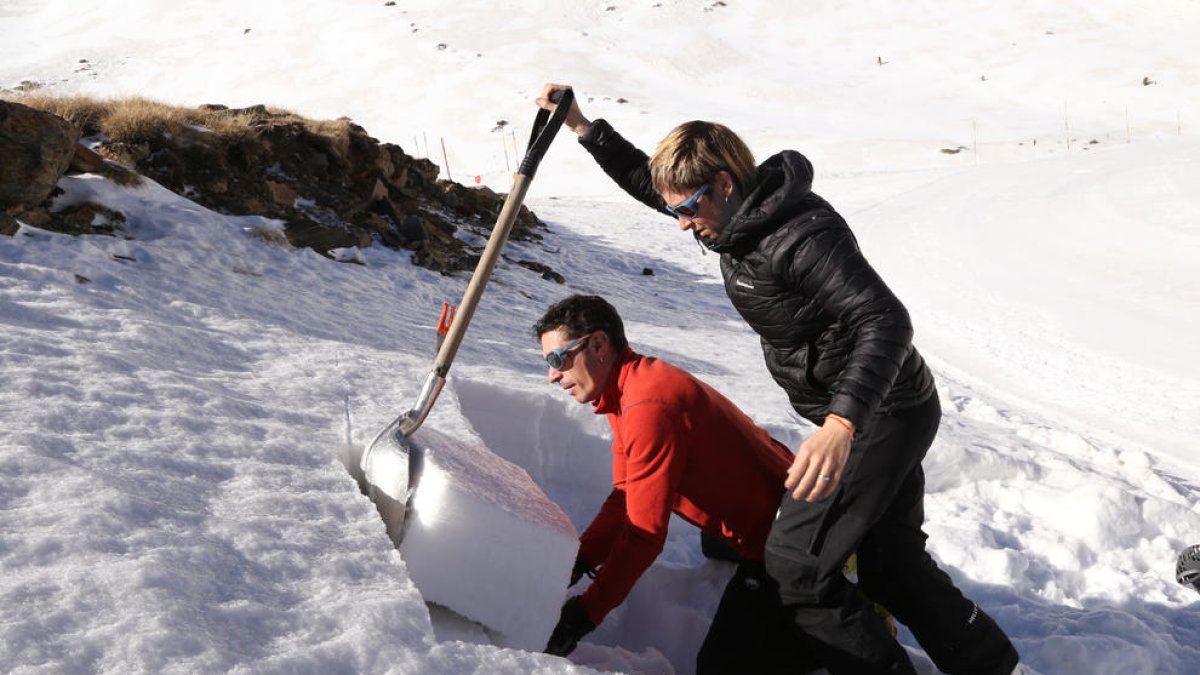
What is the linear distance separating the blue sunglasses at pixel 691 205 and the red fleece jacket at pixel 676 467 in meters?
0.43

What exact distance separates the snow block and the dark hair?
0.48m

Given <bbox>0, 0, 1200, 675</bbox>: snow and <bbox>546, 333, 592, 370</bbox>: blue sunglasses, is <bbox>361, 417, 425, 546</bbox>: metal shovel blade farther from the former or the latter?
<bbox>546, 333, 592, 370</bbox>: blue sunglasses

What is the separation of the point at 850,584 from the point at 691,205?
1092 mm

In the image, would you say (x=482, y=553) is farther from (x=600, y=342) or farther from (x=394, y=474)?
(x=600, y=342)

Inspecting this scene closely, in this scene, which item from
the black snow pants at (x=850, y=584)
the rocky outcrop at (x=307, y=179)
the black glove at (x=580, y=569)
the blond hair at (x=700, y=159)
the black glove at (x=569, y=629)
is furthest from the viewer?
the rocky outcrop at (x=307, y=179)

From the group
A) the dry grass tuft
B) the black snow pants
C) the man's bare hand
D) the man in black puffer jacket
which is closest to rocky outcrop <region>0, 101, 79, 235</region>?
the dry grass tuft

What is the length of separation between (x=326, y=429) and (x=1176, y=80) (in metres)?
38.4

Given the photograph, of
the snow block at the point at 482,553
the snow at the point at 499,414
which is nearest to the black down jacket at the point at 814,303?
the snow block at the point at 482,553

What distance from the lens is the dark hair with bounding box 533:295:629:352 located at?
2693 mm

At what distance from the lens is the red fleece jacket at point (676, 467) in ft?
8.39

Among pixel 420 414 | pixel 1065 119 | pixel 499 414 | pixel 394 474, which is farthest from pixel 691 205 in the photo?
pixel 1065 119

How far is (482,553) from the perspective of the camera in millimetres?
2480

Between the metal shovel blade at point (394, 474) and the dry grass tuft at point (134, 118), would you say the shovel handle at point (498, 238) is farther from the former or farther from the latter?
the dry grass tuft at point (134, 118)

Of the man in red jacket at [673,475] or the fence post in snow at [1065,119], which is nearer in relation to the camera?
the man in red jacket at [673,475]
